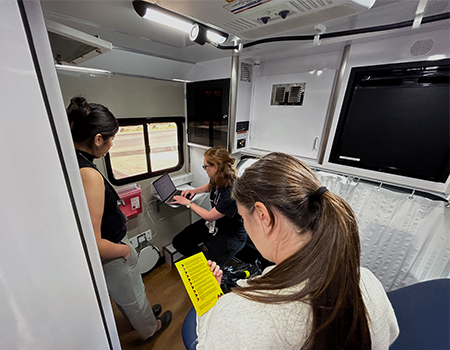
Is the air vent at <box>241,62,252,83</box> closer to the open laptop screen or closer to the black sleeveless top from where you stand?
the open laptop screen

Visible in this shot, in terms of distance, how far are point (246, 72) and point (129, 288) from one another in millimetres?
2043

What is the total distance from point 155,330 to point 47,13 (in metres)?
2.35

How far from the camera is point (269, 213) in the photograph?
651 millimetres

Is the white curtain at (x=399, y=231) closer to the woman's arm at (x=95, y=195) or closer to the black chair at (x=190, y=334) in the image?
the black chair at (x=190, y=334)

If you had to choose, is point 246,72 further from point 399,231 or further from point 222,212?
point 399,231

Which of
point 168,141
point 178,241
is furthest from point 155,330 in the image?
point 168,141

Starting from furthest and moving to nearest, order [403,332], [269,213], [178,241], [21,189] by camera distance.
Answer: [178,241] < [403,332] < [269,213] < [21,189]

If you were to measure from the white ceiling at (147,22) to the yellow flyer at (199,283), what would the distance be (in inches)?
49.8

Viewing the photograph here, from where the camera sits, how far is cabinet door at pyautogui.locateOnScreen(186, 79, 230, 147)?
6.03 ft

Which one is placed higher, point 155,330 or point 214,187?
point 214,187

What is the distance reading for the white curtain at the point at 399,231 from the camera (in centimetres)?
116

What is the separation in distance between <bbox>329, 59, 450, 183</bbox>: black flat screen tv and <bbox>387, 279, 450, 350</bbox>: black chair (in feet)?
2.36

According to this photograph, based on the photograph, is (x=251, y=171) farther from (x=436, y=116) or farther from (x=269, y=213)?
(x=436, y=116)

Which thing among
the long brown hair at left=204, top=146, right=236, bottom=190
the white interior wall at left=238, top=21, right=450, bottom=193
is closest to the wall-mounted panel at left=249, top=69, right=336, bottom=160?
the white interior wall at left=238, top=21, right=450, bottom=193
